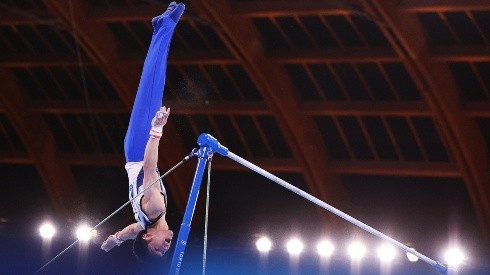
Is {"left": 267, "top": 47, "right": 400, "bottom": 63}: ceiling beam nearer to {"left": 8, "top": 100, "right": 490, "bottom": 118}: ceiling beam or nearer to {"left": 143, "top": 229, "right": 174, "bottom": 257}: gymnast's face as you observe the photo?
{"left": 8, "top": 100, "right": 490, "bottom": 118}: ceiling beam

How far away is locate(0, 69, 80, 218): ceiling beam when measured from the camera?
2314 centimetres

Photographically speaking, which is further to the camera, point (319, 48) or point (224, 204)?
point (224, 204)

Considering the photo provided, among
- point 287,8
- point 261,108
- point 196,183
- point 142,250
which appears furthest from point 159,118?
point 261,108

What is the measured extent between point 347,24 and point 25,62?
8.27m

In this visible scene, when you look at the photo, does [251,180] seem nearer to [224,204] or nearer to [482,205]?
[224,204]

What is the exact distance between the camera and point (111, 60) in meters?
20.9

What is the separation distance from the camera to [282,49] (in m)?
19.8

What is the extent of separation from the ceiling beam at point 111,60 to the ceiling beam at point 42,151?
10.2 ft

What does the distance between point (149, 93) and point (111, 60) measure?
44.4 ft

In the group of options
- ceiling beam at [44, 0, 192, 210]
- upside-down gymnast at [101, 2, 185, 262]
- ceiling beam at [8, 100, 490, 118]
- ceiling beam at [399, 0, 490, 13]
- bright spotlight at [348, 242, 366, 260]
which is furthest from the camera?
ceiling beam at [44, 0, 192, 210]

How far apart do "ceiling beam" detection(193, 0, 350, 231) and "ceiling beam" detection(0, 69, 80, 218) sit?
6.48 meters

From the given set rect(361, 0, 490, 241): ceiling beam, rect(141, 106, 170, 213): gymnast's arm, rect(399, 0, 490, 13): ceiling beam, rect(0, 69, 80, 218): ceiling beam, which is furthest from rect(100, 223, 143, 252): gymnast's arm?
rect(0, 69, 80, 218): ceiling beam

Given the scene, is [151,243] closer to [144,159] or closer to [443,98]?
[144,159]

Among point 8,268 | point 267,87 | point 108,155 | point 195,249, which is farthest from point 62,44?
point 8,268
